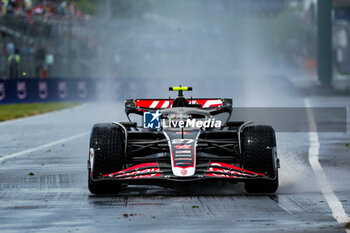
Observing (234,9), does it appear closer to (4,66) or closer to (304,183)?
(4,66)

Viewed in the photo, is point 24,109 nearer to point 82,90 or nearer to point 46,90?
point 46,90

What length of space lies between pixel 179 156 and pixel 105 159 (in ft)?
2.82

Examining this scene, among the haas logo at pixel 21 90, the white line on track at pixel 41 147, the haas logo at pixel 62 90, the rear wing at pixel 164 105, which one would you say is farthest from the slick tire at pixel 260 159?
the haas logo at pixel 62 90

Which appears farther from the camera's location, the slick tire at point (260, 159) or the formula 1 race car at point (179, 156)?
the slick tire at point (260, 159)

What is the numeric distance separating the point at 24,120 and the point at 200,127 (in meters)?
19.3

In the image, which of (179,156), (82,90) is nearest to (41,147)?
(179,156)

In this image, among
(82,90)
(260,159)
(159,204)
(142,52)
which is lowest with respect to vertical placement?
(159,204)

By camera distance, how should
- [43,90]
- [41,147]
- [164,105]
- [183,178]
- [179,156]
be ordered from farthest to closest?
[43,90]
[41,147]
[164,105]
[179,156]
[183,178]

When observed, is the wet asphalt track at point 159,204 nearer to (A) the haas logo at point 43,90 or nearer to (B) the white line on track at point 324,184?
(B) the white line on track at point 324,184

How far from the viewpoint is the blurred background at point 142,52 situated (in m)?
48.2

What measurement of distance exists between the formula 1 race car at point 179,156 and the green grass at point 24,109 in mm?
20282

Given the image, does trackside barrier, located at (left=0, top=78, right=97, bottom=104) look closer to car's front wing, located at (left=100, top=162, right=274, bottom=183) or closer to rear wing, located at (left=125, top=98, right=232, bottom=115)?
rear wing, located at (left=125, top=98, right=232, bottom=115)

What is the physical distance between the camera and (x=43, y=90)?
44406 mm

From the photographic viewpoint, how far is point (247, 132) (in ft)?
38.8
